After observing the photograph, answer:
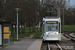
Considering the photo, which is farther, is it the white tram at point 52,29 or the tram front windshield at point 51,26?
the tram front windshield at point 51,26

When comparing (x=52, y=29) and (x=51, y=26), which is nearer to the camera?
(x=52, y=29)

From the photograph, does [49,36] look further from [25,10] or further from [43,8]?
[43,8]

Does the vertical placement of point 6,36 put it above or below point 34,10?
below

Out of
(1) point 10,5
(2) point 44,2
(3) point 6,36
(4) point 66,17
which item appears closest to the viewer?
(3) point 6,36

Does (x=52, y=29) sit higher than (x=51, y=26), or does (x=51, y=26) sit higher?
(x=51, y=26)

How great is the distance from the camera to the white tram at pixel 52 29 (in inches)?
889

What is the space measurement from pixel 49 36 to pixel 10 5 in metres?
6.15

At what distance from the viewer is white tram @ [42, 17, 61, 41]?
22578 mm

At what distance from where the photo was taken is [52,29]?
2311cm

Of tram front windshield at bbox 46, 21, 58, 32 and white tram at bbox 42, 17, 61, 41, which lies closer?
white tram at bbox 42, 17, 61, 41

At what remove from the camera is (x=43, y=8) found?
4862 centimetres

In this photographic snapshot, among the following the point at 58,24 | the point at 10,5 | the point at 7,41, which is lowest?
the point at 7,41

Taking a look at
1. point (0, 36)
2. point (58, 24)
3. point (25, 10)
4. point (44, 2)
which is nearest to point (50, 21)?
point (58, 24)

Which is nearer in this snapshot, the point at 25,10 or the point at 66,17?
the point at 25,10
